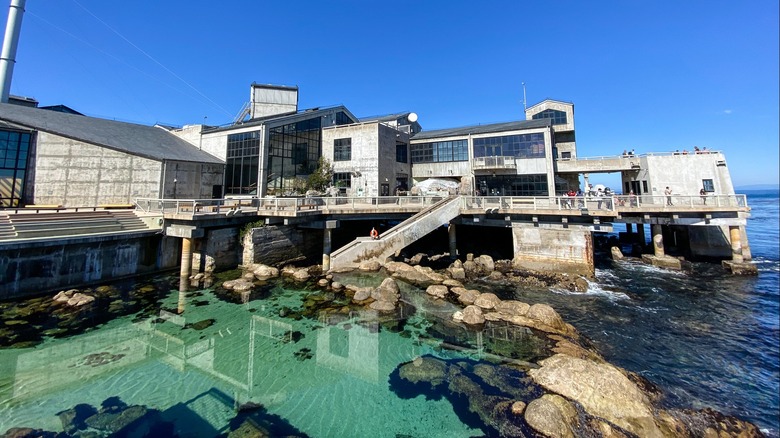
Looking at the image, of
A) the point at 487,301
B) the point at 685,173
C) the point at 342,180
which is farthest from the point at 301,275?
the point at 685,173

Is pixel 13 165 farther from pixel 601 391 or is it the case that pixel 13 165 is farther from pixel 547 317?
pixel 601 391

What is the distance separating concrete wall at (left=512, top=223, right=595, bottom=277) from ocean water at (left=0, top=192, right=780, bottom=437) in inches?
131

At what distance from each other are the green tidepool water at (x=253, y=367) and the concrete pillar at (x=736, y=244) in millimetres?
25251

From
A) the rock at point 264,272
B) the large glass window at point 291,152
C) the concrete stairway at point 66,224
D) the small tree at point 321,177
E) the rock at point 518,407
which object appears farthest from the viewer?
the small tree at point 321,177

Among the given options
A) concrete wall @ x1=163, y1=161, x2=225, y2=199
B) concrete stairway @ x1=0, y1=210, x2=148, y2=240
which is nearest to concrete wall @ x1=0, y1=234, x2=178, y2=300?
concrete stairway @ x1=0, y1=210, x2=148, y2=240

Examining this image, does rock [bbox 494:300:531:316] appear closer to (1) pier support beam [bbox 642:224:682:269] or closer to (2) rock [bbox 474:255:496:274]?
(2) rock [bbox 474:255:496:274]

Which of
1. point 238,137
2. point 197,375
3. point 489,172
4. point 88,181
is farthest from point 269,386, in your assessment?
point 489,172

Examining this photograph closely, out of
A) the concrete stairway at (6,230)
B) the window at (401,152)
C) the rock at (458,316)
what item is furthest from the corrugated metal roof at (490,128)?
the concrete stairway at (6,230)

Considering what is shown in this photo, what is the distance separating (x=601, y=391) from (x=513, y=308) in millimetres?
5942

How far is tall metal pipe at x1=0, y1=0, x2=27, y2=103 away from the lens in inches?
1206

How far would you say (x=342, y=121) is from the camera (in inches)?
1560

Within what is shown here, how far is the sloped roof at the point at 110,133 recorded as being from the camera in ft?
74.7

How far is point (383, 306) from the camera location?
15367mm

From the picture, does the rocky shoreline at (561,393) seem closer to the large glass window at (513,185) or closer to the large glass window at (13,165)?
the large glass window at (513,185)
